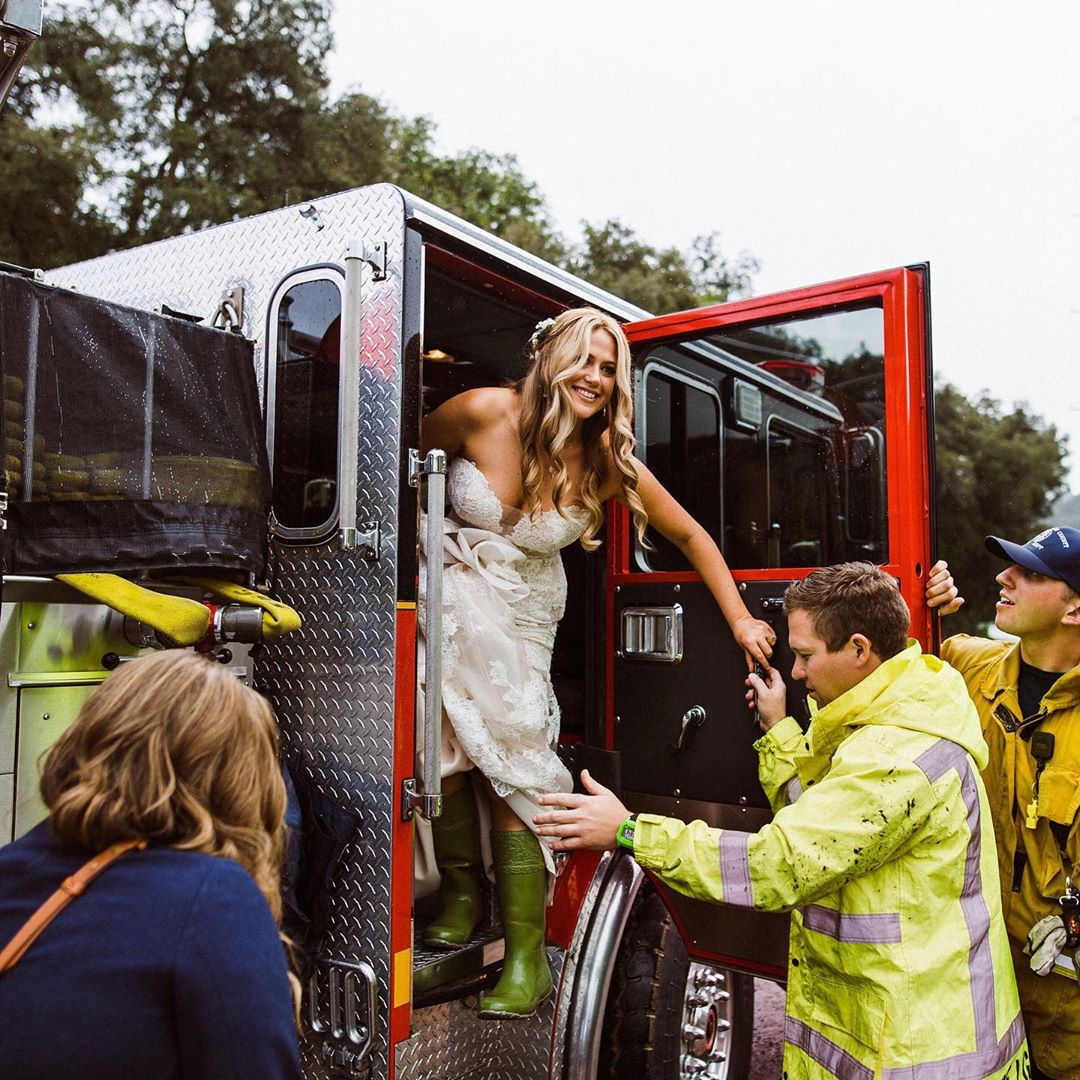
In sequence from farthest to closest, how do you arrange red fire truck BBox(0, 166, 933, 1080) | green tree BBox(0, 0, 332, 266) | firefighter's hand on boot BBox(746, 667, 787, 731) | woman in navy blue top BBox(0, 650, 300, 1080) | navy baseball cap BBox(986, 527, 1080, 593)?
green tree BBox(0, 0, 332, 266)
firefighter's hand on boot BBox(746, 667, 787, 731)
navy baseball cap BBox(986, 527, 1080, 593)
red fire truck BBox(0, 166, 933, 1080)
woman in navy blue top BBox(0, 650, 300, 1080)

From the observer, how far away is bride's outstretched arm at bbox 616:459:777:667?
296 centimetres

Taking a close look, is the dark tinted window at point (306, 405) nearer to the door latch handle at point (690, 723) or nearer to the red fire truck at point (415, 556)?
the red fire truck at point (415, 556)

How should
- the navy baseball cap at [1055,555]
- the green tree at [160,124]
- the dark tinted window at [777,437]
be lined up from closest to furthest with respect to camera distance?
the navy baseball cap at [1055,555] → the dark tinted window at [777,437] → the green tree at [160,124]

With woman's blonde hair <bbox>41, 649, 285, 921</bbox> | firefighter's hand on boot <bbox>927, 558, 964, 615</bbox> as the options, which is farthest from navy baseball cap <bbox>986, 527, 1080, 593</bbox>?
woman's blonde hair <bbox>41, 649, 285, 921</bbox>

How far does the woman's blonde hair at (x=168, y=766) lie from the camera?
4.20 ft

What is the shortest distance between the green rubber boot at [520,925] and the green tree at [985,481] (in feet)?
59.0

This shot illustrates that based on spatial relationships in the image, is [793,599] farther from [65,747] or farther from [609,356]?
[65,747]

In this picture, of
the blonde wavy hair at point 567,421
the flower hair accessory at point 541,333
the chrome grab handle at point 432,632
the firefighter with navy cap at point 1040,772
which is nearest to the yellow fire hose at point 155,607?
the chrome grab handle at point 432,632

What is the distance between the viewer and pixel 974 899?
2207mm

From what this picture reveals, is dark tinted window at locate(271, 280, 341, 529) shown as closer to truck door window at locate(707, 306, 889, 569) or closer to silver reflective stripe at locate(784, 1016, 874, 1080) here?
truck door window at locate(707, 306, 889, 569)

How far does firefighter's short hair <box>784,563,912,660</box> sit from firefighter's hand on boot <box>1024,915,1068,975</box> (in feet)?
2.44

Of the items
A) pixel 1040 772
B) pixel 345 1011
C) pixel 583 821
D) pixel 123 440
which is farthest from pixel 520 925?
pixel 123 440

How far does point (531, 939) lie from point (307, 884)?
2.28 feet

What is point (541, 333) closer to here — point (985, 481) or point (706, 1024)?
point (706, 1024)
